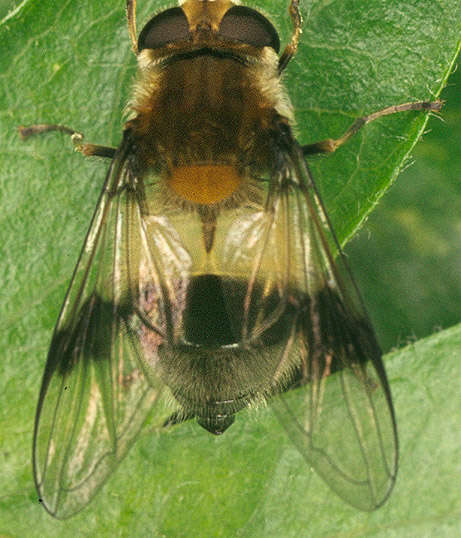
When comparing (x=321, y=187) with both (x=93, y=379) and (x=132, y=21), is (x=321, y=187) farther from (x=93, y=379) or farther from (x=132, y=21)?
(x=93, y=379)

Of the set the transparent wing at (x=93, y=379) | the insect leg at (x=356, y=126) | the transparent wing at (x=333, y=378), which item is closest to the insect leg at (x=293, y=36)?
the insect leg at (x=356, y=126)

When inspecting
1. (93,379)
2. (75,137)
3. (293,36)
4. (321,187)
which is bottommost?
A: (93,379)

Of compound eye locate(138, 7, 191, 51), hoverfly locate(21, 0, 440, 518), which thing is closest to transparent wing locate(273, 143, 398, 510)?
hoverfly locate(21, 0, 440, 518)

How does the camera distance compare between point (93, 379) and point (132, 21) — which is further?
point (132, 21)

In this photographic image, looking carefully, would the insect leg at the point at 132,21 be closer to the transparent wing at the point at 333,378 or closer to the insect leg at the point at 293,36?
the insect leg at the point at 293,36

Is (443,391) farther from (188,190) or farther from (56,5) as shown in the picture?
(56,5)

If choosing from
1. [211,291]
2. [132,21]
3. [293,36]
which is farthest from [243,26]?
[211,291]
